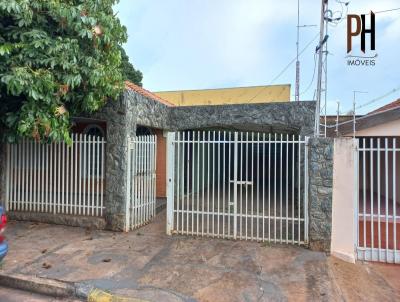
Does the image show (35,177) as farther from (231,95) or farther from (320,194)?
(231,95)

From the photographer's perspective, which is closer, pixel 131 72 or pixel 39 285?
pixel 39 285

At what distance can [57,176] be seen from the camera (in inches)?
300

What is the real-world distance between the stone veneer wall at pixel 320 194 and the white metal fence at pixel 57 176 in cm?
461

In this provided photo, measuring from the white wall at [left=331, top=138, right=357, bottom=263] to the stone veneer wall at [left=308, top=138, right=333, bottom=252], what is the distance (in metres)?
0.08

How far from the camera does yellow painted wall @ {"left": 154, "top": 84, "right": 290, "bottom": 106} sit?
60.4 ft

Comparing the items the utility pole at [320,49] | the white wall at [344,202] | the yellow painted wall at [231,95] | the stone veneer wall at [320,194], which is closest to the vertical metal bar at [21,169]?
the stone veneer wall at [320,194]

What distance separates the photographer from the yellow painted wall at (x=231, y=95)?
1841 centimetres

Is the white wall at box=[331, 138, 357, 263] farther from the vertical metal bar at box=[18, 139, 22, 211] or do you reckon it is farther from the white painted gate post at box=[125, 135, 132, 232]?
the vertical metal bar at box=[18, 139, 22, 211]

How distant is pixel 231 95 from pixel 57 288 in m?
16.1

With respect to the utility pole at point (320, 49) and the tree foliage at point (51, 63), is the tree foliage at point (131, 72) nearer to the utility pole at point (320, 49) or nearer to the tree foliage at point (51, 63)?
the tree foliage at point (51, 63)

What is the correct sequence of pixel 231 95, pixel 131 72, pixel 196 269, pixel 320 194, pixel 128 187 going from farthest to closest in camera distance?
pixel 131 72, pixel 231 95, pixel 128 187, pixel 320 194, pixel 196 269

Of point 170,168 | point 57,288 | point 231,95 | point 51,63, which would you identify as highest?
point 231,95

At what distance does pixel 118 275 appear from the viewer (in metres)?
4.71

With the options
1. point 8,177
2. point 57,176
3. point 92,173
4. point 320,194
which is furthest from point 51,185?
point 320,194
